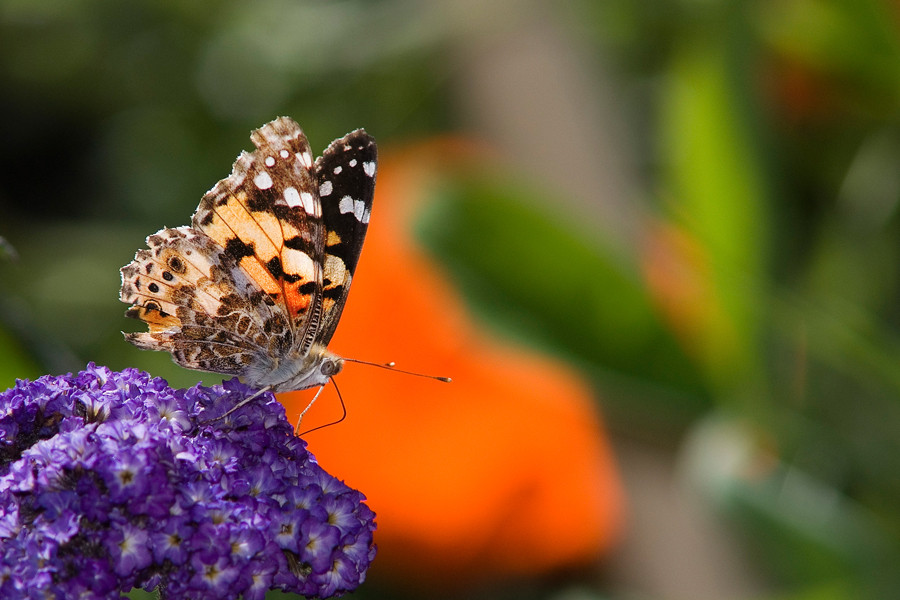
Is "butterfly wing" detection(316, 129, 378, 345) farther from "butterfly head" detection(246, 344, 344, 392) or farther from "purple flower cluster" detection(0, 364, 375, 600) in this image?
"purple flower cluster" detection(0, 364, 375, 600)

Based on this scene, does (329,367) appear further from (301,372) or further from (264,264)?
(264,264)

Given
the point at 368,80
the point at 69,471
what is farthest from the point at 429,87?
the point at 69,471

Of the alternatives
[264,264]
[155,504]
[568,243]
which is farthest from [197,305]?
[568,243]

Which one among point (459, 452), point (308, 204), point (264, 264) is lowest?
point (459, 452)

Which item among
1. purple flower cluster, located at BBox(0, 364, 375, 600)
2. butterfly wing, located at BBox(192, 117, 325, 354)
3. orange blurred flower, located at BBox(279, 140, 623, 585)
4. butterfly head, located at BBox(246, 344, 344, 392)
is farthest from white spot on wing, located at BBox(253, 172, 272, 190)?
orange blurred flower, located at BBox(279, 140, 623, 585)

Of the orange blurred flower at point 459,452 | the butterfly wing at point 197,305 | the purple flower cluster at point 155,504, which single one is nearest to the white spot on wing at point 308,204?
the butterfly wing at point 197,305
